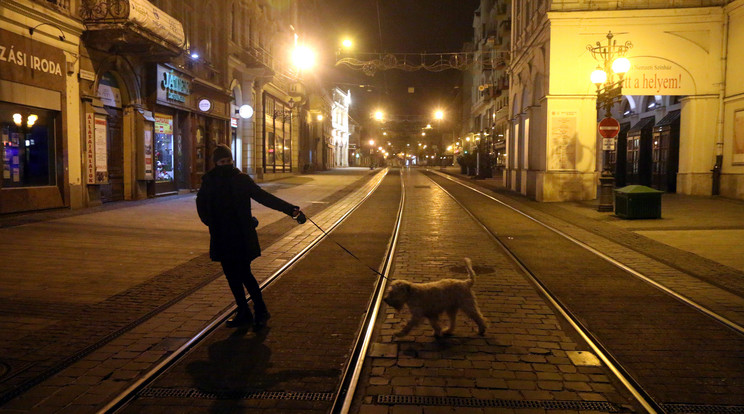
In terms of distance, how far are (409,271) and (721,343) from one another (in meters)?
4.20

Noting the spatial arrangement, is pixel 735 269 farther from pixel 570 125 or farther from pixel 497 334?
pixel 570 125

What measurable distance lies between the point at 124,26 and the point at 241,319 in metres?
12.9

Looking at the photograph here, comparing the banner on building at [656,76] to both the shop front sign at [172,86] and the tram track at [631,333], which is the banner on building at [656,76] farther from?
the shop front sign at [172,86]

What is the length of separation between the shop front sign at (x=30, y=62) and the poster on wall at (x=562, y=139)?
1678cm

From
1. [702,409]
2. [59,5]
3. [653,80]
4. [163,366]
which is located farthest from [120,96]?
[653,80]

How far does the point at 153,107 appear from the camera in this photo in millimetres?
20391

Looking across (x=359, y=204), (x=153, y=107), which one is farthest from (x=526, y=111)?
(x=153, y=107)

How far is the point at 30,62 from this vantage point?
14.1 meters

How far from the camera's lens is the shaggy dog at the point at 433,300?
5227 mm

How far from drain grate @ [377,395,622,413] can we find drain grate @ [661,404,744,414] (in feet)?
1.20

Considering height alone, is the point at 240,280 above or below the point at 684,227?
above

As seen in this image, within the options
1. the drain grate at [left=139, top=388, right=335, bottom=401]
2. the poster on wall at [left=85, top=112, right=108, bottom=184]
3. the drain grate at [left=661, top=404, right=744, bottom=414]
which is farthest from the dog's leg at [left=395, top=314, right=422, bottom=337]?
the poster on wall at [left=85, top=112, right=108, bottom=184]

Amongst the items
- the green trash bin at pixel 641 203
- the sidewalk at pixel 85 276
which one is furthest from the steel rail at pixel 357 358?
the green trash bin at pixel 641 203

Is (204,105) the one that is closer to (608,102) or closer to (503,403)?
(608,102)
